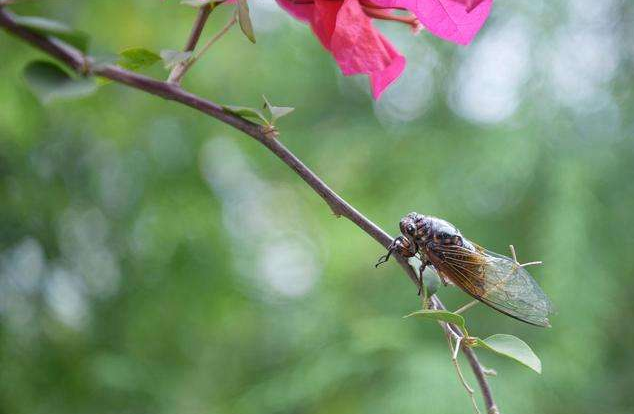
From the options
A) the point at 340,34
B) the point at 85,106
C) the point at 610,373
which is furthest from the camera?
the point at 610,373

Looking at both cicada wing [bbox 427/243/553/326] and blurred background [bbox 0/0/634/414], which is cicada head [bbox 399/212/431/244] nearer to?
cicada wing [bbox 427/243/553/326]

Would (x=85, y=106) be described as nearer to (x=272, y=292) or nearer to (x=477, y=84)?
(x=272, y=292)

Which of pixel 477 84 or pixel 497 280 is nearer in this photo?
pixel 497 280

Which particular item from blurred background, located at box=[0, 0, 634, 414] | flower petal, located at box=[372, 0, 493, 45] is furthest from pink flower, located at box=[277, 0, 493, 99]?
blurred background, located at box=[0, 0, 634, 414]

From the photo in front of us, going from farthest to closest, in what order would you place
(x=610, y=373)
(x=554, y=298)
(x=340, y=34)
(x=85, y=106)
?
(x=610, y=373) < (x=554, y=298) < (x=85, y=106) < (x=340, y=34)

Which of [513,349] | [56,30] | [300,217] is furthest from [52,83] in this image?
[300,217]

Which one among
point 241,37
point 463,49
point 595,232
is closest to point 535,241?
point 595,232

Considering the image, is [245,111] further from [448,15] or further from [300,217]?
[300,217]
